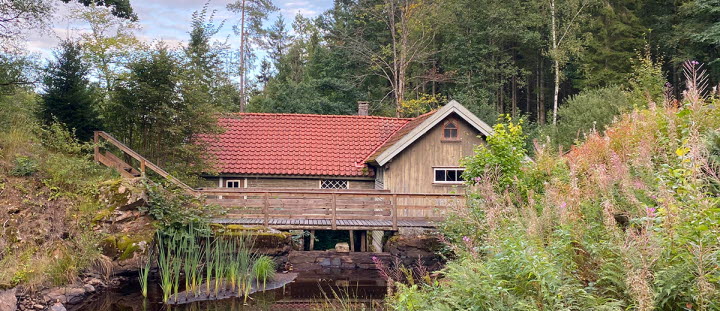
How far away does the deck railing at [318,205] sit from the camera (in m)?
12.7

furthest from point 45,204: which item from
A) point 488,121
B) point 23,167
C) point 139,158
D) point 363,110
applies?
point 488,121

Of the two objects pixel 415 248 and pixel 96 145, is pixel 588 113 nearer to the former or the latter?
pixel 415 248

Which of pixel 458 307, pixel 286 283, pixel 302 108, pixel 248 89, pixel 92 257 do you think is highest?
pixel 248 89

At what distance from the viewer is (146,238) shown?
1097 cm

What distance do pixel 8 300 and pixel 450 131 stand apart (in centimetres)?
Answer: 1197

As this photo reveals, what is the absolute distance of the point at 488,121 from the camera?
76.6 feet

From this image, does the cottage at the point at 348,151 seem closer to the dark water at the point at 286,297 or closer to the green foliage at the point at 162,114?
the green foliage at the point at 162,114

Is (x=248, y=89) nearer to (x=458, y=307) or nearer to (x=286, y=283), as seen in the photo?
(x=286, y=283)

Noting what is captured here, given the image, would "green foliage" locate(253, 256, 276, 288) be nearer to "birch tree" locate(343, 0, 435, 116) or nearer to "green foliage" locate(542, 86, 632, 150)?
"green foliage" locate(542, 86, 632, 150)

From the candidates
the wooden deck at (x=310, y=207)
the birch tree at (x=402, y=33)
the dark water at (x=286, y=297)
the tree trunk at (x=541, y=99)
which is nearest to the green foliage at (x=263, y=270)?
the dark water at (x=286, y=297)

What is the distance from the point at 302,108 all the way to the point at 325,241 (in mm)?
11011

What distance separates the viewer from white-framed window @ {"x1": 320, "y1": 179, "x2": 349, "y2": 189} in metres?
16.0

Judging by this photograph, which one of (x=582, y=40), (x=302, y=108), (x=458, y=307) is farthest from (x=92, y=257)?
(x=582, y=40)

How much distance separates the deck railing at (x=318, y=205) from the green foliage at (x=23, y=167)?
393 centimetres
